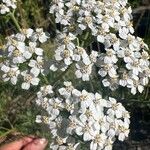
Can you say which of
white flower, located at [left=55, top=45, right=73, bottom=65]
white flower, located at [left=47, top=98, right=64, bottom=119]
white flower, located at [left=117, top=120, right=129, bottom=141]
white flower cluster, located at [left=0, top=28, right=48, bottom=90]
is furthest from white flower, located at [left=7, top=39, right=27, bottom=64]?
white flower, located at [left=117, top=120, right=129, bottom=141]

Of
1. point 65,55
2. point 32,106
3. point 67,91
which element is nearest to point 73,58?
point 65,55

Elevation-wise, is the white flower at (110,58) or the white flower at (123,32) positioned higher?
the white flower at (123,32)

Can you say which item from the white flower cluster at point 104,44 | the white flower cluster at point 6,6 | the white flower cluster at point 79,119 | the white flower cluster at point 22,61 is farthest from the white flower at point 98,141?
the white flower cluster at point 6,6

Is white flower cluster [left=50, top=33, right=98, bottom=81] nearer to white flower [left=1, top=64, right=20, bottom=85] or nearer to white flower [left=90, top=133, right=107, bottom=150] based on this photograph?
white flower [left=1, top=64, right=20, bottom=85]

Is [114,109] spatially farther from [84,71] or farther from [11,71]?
[11,71]

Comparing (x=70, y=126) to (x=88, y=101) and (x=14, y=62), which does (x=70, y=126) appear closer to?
(x=88, y=101)

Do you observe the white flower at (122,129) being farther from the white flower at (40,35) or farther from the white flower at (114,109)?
the white flower at (40,35)

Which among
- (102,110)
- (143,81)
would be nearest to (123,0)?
(143,81)
